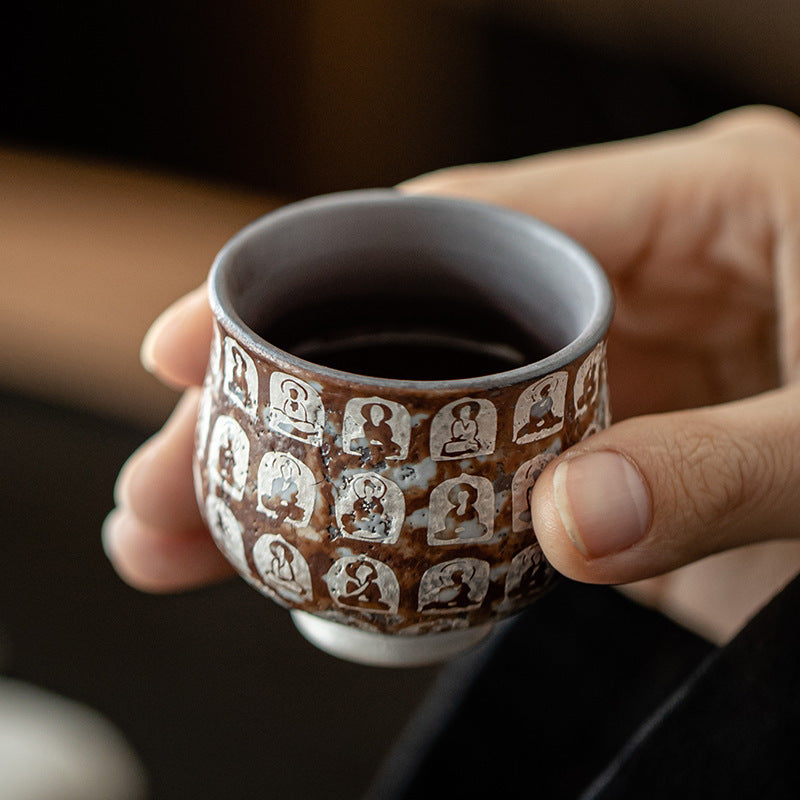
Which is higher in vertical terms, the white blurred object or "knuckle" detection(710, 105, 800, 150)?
"knuckle" detection(710, 105, 800, 150)

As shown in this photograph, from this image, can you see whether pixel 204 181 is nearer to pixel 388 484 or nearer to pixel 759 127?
pixel 759 127

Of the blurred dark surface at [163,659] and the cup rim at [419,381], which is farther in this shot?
the blurred dark surface at [163,659]

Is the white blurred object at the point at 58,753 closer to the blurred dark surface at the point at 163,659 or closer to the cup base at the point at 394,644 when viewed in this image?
the blurred dark surface at the point at 163,659

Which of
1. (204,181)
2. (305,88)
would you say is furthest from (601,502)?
(204,181)

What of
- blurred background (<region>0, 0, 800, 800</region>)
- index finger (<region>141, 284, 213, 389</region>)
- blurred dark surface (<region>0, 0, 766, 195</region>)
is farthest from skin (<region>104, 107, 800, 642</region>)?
blurred dark surface (<region>0, 0, 766, 195</region>)

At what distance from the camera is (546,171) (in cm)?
92

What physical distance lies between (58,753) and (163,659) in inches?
7.8

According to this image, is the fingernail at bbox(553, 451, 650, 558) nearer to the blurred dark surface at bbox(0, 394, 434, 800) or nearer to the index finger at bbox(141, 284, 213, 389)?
the index finger at bbox(141, 284, 213, 389)

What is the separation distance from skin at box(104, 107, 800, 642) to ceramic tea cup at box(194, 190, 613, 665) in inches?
7.9

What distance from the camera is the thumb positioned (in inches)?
21.8

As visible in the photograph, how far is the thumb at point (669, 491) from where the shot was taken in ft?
1.82

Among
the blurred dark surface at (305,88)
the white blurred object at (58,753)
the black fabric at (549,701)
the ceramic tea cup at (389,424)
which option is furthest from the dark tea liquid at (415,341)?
the blurred dark surface at (305,88)

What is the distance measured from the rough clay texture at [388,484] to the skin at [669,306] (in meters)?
0.27

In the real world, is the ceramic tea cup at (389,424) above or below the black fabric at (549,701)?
above
